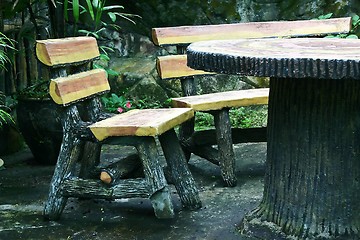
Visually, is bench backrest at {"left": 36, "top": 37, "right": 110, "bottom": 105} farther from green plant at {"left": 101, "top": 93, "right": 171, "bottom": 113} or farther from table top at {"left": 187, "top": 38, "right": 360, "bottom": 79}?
green plant at {"left": 101, "top": 93, "right": 171, "bottom": 113}

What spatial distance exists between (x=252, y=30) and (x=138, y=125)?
198 cm

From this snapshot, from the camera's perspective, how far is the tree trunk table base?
9.09ft

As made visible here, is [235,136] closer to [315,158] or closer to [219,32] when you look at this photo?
[219,32]

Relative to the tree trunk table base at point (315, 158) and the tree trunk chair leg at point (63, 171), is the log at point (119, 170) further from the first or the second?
the tree trunk table base at point (315, 158)

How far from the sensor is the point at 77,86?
341 centimetres

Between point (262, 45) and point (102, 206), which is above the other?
point (262, 45)

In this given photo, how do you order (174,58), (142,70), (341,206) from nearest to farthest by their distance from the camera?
(341,206) → (174,58) → (142,70)

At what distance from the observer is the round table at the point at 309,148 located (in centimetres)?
276

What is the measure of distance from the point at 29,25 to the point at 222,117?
6.52 ft

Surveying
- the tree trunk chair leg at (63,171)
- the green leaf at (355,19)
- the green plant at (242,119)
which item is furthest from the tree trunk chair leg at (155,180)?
the green leaf at (355,19)

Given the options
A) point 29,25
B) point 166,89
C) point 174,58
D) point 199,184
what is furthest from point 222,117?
point 166,89

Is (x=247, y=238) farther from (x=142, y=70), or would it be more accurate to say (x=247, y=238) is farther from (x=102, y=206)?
(x=142, y=70)

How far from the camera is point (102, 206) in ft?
11.7

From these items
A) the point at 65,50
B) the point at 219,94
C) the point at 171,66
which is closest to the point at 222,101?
the point at 219,94
